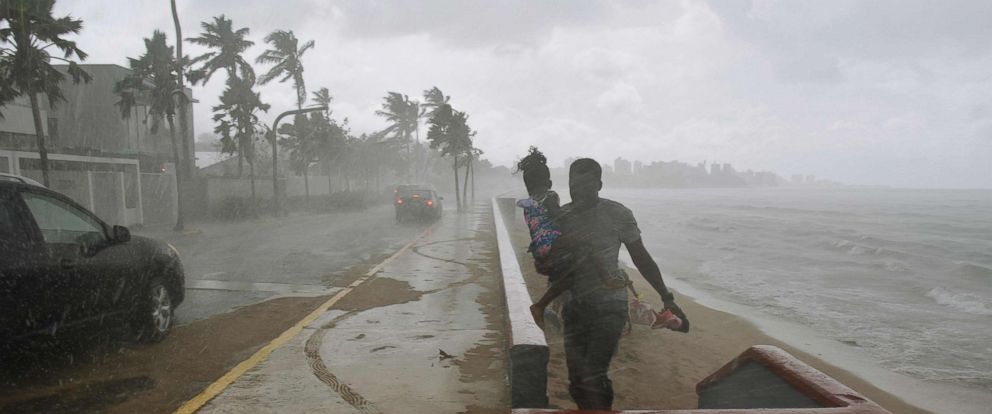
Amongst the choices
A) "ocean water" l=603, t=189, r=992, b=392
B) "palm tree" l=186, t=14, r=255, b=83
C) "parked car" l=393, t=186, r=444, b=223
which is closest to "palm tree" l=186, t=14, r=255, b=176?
"palm tree" l=186, t=14, r=255, b=83

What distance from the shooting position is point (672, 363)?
6656mm

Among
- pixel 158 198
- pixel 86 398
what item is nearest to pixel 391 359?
pixel 86 398

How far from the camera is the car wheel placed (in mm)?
5625

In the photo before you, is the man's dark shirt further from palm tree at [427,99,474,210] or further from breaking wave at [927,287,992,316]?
palm tree at [427,99,474,210]

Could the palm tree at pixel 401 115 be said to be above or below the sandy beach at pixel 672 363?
above

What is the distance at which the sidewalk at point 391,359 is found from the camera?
14.0 ft

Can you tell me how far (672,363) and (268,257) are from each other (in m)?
9.39

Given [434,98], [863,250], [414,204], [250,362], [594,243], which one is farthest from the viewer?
[434,98]

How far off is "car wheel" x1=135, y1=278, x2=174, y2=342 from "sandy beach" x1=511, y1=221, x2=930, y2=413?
374 cm

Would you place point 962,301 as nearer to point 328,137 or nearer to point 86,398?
point 86,398

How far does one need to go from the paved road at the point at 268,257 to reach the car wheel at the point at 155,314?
83 cm

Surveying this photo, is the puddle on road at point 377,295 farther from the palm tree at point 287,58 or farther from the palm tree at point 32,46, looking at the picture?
the palm tree at point 287,58

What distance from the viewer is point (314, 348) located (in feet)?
18.6

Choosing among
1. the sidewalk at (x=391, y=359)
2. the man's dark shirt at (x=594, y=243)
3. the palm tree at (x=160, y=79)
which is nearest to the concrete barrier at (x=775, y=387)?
the man's dark shirt at (x=594, y=243)
